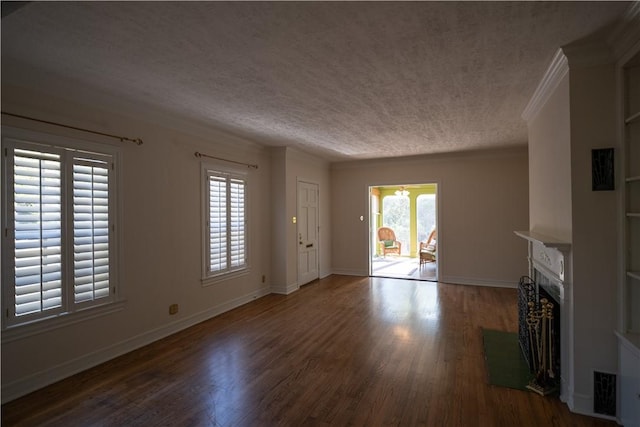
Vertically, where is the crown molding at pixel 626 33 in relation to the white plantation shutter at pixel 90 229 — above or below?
above

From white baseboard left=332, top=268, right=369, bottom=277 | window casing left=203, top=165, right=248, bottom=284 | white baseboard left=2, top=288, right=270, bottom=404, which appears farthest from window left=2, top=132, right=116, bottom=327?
white baseboard left=332, top=268, right=369, bottom=277

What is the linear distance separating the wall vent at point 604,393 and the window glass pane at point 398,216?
338 inches

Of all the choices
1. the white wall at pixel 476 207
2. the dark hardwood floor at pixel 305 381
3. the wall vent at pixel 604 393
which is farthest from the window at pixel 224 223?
the wall vent at pixel 604 393

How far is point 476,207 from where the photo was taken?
6.19 meters

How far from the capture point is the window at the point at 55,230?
2496mm

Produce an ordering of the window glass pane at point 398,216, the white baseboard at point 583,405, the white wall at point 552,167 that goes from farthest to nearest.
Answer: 1. the window glass pane at point 398,216
2. the white wall at point 552,167
3. the white baseboard at point 583,405

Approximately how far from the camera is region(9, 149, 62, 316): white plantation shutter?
2.53 m

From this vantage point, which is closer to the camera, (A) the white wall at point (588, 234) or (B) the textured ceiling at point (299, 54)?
(B) the textured ceiling at point (299, 54)

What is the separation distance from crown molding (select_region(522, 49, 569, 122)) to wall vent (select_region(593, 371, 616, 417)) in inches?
84.8

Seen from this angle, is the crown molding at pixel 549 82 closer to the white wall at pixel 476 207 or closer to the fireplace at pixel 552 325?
the fireplace at pixel 552 325

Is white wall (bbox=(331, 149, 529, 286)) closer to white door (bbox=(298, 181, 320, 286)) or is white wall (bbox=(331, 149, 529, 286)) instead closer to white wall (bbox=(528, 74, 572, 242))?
white door (bbox=(298, 181, 320, 286))

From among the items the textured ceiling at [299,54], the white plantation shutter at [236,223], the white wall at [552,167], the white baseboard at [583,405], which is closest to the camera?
the textured ceiling at [299,54]

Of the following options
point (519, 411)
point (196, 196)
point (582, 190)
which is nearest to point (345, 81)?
point (582, 190)

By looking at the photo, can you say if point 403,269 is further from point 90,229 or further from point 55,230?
point 55,230
